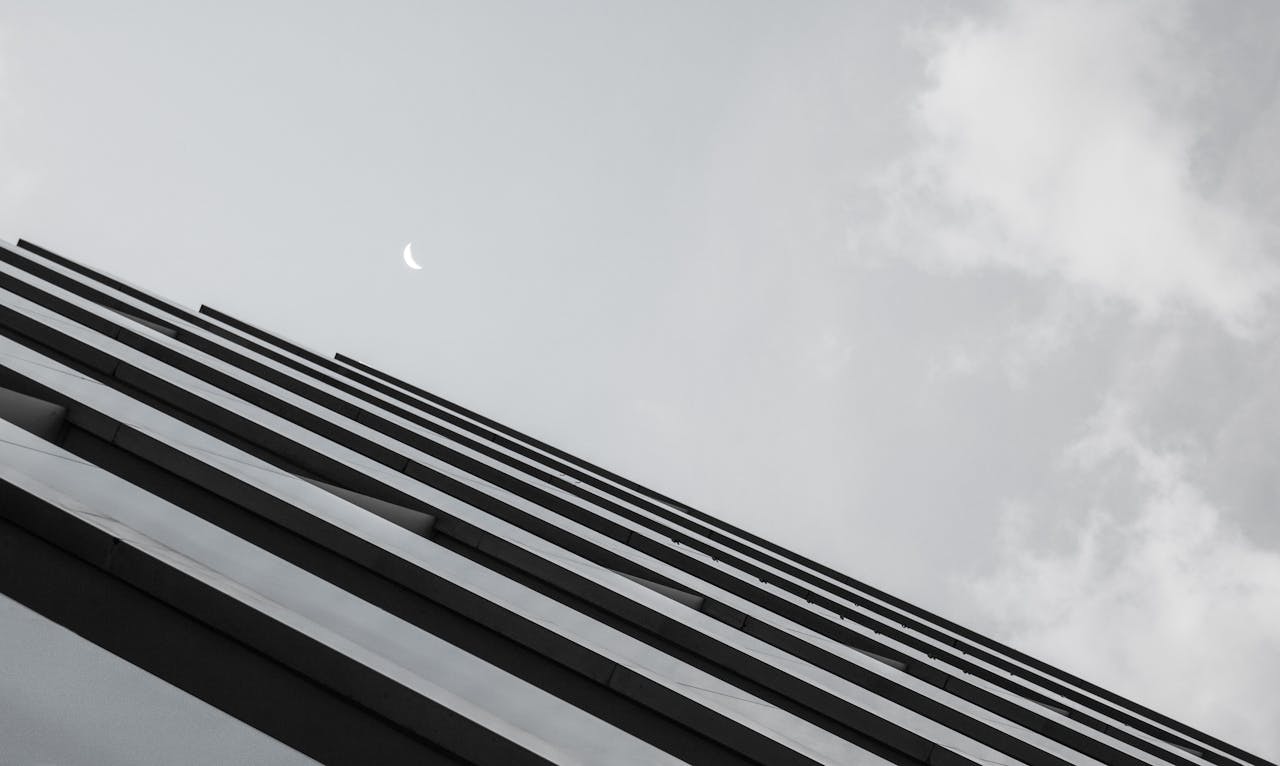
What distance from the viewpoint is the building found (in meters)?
6.95

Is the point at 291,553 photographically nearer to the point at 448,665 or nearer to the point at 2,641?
the point at 448,665

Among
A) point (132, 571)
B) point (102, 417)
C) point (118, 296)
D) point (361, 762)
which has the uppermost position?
point (118, 296)

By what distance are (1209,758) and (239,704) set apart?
22482 millimetres

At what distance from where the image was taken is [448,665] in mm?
8484

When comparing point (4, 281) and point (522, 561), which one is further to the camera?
point (4, 281)

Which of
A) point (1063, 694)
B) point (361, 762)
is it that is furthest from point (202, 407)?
point (1063, 694)

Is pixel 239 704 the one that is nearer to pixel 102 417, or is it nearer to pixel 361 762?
pixel 361 762

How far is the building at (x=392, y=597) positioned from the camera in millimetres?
6953

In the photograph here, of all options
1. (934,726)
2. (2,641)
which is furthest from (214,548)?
(934,726)

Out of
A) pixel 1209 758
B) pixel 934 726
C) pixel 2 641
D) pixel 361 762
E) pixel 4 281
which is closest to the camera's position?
pixel 2 641

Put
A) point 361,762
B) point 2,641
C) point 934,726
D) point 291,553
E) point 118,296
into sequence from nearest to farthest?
1. point 2,641
2. point 361,762
3. point 291,553
4. point 934,726
5. point 118,296

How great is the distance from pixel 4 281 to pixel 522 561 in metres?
11.6

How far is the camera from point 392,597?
33.8ft

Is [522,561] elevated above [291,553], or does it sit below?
above
